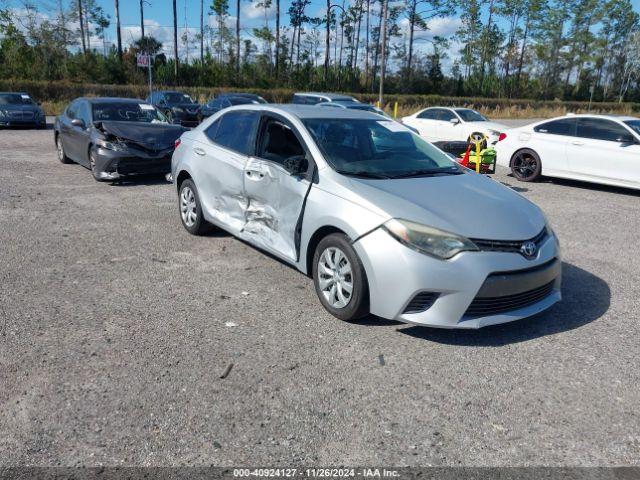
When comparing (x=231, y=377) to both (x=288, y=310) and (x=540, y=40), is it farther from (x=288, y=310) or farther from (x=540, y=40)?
(x=540, y=40)

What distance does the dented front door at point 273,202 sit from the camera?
4.68 m

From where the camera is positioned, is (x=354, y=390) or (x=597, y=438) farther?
(x=354, y=390)

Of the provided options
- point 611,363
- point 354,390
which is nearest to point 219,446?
point 354,390

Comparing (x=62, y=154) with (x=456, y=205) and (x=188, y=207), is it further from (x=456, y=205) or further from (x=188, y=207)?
(x=456, y=205)

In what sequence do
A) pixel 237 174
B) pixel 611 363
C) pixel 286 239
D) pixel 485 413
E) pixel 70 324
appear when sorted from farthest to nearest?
1. pixel 237 174
2. pixel 286 239
3. pixel 70 324
4. pixel 611 363
5. pixel 485 413

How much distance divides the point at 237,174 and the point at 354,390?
9.32 feet

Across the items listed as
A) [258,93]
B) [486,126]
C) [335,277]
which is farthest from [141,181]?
[258,93]

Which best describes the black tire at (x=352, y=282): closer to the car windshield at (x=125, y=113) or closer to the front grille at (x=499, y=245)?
the front grille at (x=499, y=245)

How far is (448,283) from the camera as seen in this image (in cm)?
366

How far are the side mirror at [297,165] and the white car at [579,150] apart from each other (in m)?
8.00

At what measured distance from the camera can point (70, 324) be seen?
162 inches

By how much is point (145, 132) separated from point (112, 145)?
0.69 m

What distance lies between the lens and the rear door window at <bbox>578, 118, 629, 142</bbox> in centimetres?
1027

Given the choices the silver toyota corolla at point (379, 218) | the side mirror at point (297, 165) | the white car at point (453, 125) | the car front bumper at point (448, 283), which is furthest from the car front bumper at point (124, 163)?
the white car at point (453, 125)
